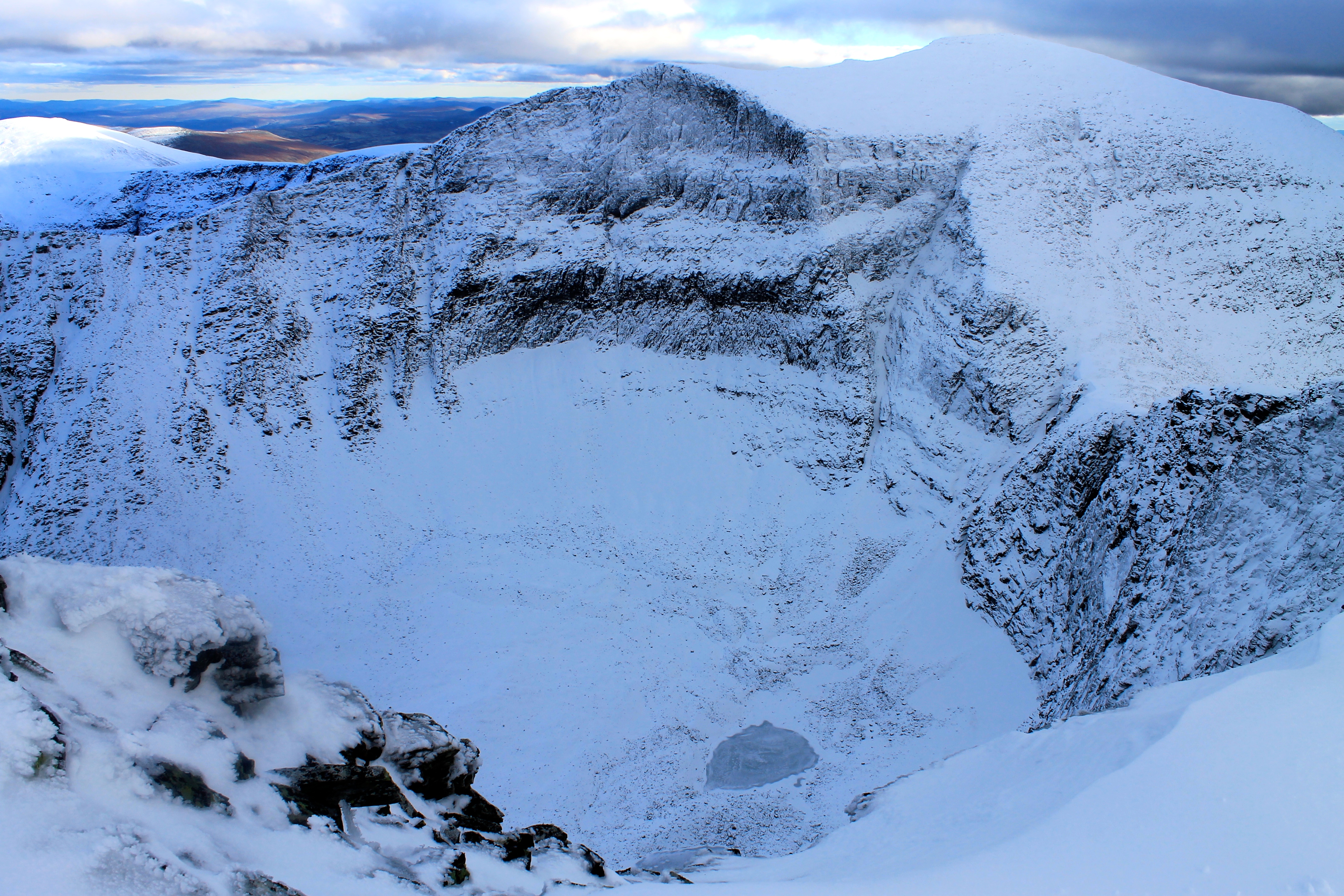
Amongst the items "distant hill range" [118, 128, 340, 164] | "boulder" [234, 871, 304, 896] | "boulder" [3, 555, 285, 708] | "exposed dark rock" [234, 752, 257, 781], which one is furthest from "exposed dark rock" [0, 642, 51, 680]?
"distant hill range" [118, 128, 340, 164]

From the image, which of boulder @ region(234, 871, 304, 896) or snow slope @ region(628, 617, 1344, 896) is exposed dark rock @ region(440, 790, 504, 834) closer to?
snow slope @ region(628, 617, 1344, 896)

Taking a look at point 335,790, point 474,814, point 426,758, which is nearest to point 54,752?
point 335,790

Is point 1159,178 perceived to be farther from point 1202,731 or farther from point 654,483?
point 1202,731

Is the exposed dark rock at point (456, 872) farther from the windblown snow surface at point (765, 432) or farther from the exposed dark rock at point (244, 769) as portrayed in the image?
the exposed dark rock at point (244, 769)

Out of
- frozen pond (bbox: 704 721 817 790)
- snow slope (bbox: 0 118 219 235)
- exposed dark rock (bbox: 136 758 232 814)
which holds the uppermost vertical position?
snow slope (bbox: 0 118 219 235)

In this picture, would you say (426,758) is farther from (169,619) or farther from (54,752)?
(54,752)

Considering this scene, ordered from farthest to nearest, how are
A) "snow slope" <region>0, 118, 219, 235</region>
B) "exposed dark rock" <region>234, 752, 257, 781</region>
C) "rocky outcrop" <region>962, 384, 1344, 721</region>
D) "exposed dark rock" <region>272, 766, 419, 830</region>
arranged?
"snow slope" <region>0, 118, 219, 235</region>, "rocky outcrop" <region>962, 384, 1344, 721</region>, "exposed dark rock" <region>272, 766, 419, 830</region>, "exposed dark rock" <region>234, 752, 257, 781</region>

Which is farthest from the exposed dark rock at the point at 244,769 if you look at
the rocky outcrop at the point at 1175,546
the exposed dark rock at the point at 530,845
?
the rocky outcrop at the point at 1175,546
